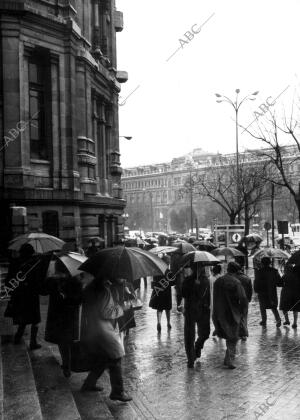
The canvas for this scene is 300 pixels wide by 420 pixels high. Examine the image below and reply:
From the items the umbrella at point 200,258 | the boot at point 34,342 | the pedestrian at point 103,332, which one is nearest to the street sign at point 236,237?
the umbrella at point 200,258

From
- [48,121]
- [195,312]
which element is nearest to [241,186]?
[48,121]

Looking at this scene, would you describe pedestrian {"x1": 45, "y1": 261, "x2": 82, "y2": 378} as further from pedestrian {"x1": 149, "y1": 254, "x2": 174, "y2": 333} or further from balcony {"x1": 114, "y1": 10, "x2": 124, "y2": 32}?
balcony {"x1": 114, "y1": 10, "x2": 124, "y2": 32}

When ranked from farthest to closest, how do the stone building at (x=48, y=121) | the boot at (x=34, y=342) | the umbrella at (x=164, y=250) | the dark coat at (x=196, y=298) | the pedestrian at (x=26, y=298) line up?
the stone building at (x=48, y=121)
the umbrella at (x=164, y=250)
the boot at (x=34, y=342)
the pedestrian at (x=26, y=298)
the dark coat at (x=196, y=298)

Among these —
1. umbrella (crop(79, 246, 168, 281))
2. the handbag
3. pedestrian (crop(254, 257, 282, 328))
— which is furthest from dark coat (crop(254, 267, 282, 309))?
the handbag

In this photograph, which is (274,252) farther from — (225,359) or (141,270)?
(141,270)

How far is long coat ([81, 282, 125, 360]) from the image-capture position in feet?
22.1

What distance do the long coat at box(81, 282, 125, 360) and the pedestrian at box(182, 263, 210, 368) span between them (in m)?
2.09

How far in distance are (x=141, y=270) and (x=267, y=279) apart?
20.2 feet

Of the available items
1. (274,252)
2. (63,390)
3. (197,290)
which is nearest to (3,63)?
(274,252)

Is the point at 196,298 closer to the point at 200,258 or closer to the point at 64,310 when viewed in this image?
the point at 200,258

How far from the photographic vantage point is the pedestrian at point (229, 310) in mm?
8719

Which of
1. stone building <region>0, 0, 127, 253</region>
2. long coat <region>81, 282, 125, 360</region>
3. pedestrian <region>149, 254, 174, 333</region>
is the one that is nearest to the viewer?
long coat <region>81, 282, 125, 360</region>

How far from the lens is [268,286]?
1227cm

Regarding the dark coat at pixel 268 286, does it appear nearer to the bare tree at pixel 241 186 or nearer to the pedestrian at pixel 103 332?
the pedestrian at pixel 103 332
